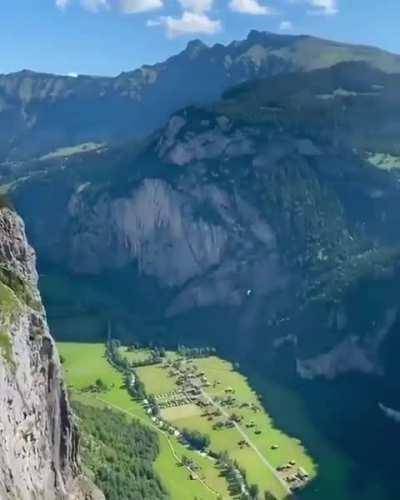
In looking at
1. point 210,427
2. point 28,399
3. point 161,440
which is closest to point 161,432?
point 161,440

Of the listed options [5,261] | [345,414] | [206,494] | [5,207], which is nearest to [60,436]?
[5,261]

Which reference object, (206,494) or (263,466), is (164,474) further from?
(263,466)

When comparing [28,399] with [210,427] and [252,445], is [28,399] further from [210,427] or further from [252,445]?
[210,427]

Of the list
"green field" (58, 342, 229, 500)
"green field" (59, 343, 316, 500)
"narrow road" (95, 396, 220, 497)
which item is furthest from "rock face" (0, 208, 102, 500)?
"green field" (59, 343, 316, 500)

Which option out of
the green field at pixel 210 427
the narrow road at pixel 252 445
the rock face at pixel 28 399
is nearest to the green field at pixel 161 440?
the green field at pixel 210 427

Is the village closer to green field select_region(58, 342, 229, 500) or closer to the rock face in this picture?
green field select_region(58, 342, 229, 500)

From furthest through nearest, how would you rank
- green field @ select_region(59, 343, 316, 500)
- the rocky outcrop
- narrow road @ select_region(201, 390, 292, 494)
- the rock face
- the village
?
the rocky outcrop
the village
narrow road @ select_region(201, 390, 292, 494)
green field @ select_region(59, 343, 316, 500)
the rock face

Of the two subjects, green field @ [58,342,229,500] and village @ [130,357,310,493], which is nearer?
green field @ [58,342,229,500]
